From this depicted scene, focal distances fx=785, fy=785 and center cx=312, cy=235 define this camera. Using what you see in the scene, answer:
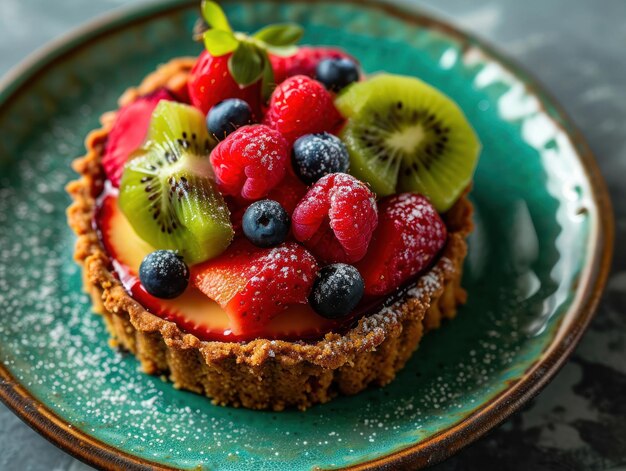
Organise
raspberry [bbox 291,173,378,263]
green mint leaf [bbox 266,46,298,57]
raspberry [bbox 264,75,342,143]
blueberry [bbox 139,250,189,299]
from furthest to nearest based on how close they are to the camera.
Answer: green mint leaf [bbox 266,46,298,57]
raspberry [bbox 264,75,342,143]
blueberry [bbox 139,250,189,299]
raspberry [bbox 291,173,378,263]

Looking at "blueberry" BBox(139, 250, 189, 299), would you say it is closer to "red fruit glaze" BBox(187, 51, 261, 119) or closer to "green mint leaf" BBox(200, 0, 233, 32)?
"red fruit glaze" BBox(187, 51, 261, 119)

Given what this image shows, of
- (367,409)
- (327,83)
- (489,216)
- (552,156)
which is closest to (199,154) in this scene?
(327,83)

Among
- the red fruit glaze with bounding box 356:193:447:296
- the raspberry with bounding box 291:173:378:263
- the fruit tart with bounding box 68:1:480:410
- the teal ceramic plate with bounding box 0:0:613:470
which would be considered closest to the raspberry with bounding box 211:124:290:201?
the fruit tart with bounding box 68:1:480:410

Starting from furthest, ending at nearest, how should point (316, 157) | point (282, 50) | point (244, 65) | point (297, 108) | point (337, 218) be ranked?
point (282, 50), point (244, 65), point (297, 108), point (316, 157), point (337, 218)

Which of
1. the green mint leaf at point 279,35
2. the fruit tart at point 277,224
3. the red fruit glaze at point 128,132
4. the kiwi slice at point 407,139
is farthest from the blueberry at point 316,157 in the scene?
the red fruit glaze at point 128,132

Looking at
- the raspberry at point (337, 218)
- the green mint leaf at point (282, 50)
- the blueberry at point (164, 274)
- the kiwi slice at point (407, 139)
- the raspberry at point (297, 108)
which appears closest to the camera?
the raspberry at point (337, 218)

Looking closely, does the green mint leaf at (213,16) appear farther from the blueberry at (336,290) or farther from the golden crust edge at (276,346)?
the blueberry at (336,290)

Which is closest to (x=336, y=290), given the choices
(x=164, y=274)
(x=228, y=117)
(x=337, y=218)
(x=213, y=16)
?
(x=337, y=218)

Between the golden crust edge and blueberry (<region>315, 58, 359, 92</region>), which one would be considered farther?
blueberry (<region>315, 58, 359, 92</region>)

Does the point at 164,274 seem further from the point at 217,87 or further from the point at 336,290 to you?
the point at 217,87
